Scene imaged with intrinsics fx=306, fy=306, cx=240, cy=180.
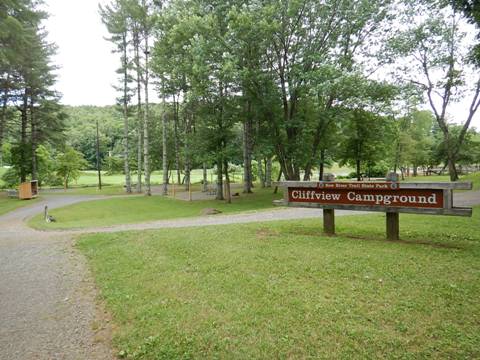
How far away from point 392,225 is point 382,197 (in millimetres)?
759

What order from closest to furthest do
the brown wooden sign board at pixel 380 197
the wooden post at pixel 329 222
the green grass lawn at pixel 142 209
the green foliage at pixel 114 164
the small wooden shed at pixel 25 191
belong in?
the brown wooden sign board at pixel 380 197 → the wooden post at pixel 329 222 → the green grass lawn at pixel 142 209 → the small wooden shed at pixel 25 191 → the green foliage at pixel 114 164

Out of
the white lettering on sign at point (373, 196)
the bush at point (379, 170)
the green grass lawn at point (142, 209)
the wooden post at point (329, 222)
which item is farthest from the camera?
the bush at point (379, 170)

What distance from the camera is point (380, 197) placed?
241 inches

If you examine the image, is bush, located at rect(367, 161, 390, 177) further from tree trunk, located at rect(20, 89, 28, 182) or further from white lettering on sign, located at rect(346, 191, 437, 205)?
tree trunk, located at rect(20, 89, 28, 182)

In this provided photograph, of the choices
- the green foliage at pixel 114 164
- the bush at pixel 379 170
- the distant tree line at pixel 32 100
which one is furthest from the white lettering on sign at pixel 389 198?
the green foliage at pixel 114 164

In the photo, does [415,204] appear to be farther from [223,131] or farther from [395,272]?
[223,131]

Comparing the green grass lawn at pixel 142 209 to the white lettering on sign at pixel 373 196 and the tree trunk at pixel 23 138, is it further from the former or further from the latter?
the tree trunk at pixel 23 138

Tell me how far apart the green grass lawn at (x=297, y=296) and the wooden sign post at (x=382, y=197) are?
70cm

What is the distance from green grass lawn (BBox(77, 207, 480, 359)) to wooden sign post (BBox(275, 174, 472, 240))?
2.28ft

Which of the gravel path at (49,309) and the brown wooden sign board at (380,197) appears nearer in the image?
the gravel path at (49,309)

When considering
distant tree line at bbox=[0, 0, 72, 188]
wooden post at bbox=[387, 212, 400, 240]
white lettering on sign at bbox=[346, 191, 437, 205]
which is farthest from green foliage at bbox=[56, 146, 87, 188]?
wooden post at bbox=[387, 212, 400, 240]

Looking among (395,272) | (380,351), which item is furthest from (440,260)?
(380,351)

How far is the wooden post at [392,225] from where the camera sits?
6.36 metres

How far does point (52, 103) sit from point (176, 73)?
1755 cm
